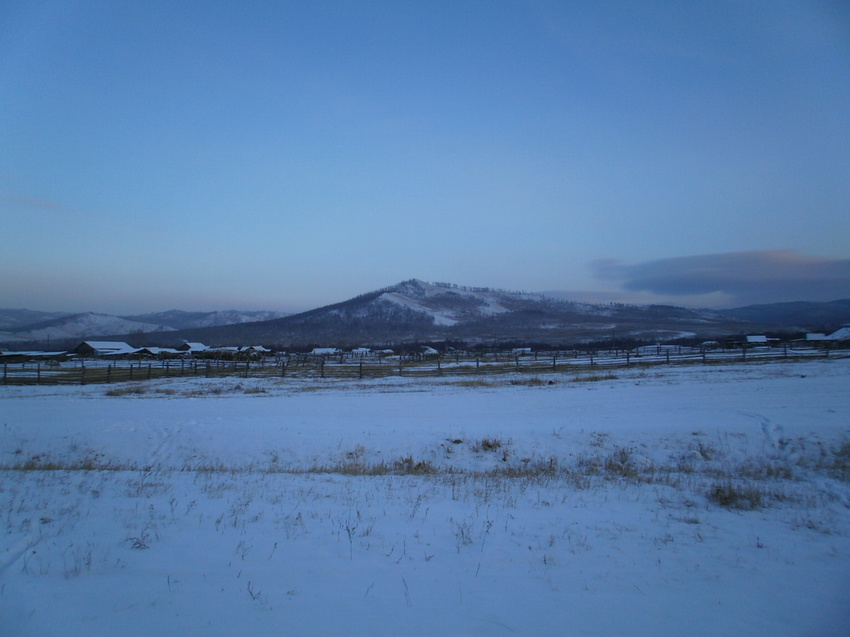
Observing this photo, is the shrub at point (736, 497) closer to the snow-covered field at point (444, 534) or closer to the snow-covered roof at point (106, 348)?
the snow-covered field at point (444, 534)

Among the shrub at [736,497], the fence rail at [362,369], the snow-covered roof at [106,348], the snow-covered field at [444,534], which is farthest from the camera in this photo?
the snow-covered roof at [106,348]

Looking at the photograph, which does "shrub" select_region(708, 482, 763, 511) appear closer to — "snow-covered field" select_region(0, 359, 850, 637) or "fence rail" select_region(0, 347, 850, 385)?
"snow-covered field" select_region(0, 359, 850, 637)

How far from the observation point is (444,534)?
6434mm

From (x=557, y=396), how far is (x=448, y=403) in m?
6.11

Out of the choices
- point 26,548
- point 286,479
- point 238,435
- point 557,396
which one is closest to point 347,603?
point 26,548

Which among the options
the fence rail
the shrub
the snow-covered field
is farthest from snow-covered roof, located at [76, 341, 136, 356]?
the shrub

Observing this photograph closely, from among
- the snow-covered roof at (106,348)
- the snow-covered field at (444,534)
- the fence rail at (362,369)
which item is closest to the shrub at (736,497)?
the snow-covered field at (444,534)

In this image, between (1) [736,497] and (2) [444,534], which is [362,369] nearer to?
(1) [736,497]

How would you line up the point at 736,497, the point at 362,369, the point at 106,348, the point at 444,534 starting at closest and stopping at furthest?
1. the point at 444,534
2. the point at 736,497
3. the point at 362,369
4. the point at 106,348

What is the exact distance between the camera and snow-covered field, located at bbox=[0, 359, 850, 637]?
4383mm

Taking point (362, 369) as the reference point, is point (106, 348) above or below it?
above

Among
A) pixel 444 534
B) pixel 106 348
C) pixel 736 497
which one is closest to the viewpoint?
pixel 444 534

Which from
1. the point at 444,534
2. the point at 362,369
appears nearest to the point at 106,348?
the point at 362,369

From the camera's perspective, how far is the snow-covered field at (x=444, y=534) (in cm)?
438
